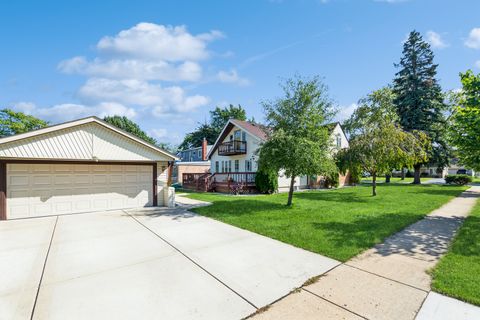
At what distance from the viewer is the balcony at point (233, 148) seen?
2022cm

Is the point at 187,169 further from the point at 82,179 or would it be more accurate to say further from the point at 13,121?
the point at 13,121

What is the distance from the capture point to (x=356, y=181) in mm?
25703

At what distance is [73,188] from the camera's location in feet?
31.1

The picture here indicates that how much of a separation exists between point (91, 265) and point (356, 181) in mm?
26594

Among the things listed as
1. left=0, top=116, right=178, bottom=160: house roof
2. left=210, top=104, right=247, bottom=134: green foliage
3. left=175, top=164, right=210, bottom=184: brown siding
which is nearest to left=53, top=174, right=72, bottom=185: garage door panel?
left=0, top=116, right=178, bottom=160: house roof

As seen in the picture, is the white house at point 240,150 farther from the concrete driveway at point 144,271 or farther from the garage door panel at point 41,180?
the concrete driveway at point 144,271

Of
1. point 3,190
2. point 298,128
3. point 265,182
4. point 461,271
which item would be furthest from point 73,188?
point 461,271

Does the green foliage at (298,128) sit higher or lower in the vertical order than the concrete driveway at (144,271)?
higher

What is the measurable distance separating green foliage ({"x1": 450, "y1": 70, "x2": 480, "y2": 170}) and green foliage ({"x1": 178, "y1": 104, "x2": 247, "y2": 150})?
41495mm

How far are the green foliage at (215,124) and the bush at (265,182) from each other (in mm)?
32526

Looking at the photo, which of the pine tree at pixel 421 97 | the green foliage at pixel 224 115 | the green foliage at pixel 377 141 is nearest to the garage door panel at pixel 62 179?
the green foliage at pixel 377 141

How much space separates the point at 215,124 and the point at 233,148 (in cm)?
3051

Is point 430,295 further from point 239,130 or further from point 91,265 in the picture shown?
point 239,130

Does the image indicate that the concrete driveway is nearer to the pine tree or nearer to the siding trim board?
the siding trim board
